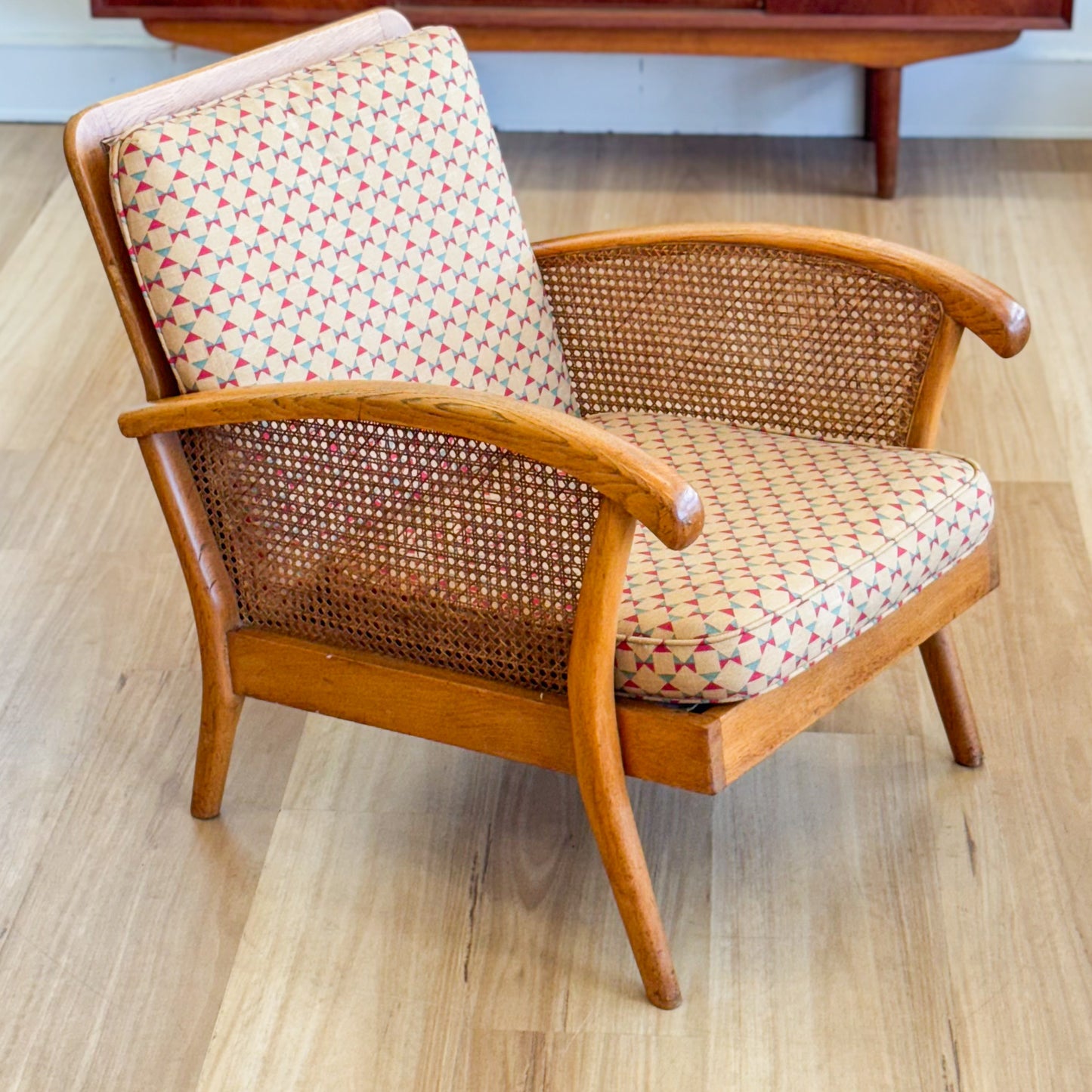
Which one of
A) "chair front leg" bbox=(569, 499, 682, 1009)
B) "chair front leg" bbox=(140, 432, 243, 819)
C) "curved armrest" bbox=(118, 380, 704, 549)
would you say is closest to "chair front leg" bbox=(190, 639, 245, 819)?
→ "chair front leg" bbox=(140, 432, 243, 819)

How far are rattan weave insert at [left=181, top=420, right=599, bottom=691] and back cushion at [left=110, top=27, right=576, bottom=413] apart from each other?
0.10 m

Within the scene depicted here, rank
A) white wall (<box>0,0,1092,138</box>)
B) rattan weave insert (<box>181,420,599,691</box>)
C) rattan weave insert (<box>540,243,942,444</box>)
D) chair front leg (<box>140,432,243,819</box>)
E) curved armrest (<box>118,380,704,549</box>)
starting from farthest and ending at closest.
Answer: white wall (<box>0,0,1092,138</box>), rattan weave insert (<box>540,243,942,444</box>), chair front leg (<box>140,432,243,819</box>), rattan weave insert (<box>181,420,599,691</box>), curved armrest (<box>118,380,704,549</box>)

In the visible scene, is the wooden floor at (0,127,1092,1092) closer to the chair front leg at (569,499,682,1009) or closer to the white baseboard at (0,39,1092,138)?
the chair front leg at (569,499,682,1009)

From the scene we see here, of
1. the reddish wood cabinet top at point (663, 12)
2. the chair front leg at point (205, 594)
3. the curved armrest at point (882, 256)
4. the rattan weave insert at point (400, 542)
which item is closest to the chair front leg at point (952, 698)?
the curved armrest at point (882, 256)

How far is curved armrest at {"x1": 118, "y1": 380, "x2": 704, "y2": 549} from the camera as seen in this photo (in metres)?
1.29

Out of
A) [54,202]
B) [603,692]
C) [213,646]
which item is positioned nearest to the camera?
[603,692]

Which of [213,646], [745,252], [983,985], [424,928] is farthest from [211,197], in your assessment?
[983,985]

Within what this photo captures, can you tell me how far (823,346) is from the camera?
1.72m

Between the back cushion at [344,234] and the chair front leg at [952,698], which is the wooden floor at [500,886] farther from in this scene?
the back cushion at [344,234]

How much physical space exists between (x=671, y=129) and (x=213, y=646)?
8.02 feet

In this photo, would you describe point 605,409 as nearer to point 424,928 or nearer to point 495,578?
point 495,578

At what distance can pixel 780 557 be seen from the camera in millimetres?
1459

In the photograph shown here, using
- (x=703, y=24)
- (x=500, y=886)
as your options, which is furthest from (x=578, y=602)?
(x=703, y=24)

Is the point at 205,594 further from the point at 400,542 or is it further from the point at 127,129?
the point at 127,129
